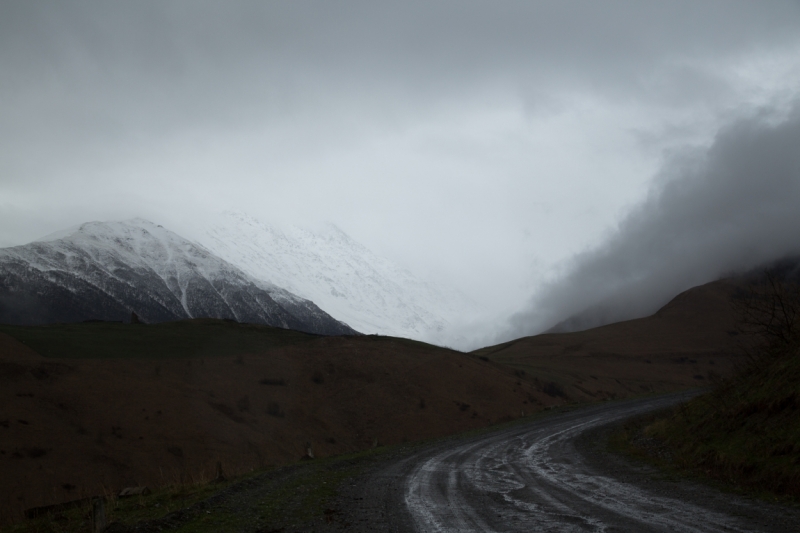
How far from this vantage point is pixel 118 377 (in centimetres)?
3872

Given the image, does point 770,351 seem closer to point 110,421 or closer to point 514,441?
point 514,441

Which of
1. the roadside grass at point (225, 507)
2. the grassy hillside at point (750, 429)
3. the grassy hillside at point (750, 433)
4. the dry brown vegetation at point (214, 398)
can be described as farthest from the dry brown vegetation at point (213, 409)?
the grassy hillside at point (750, 433)

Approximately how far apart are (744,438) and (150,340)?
49349 mm

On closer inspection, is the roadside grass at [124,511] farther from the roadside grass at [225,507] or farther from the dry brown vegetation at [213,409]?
the dry brown vegetation at [213,409]

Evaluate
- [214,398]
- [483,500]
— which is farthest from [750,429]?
[214,398]

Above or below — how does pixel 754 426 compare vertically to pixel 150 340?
below

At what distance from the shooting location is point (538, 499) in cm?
1152

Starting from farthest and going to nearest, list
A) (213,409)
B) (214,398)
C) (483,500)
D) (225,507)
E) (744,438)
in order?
(214,398)
(213,409)
(744,438)
(225,507)
(483,500)

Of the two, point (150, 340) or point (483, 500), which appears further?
point (150, 340)

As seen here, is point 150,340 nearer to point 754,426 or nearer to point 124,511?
point 124,511

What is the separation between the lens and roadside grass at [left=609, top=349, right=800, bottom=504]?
35.7 feet

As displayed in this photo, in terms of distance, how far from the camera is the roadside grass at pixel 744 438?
1088 centimetres

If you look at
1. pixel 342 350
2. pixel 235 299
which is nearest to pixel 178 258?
pixel 235 299

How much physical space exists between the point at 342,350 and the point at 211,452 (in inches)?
1074
